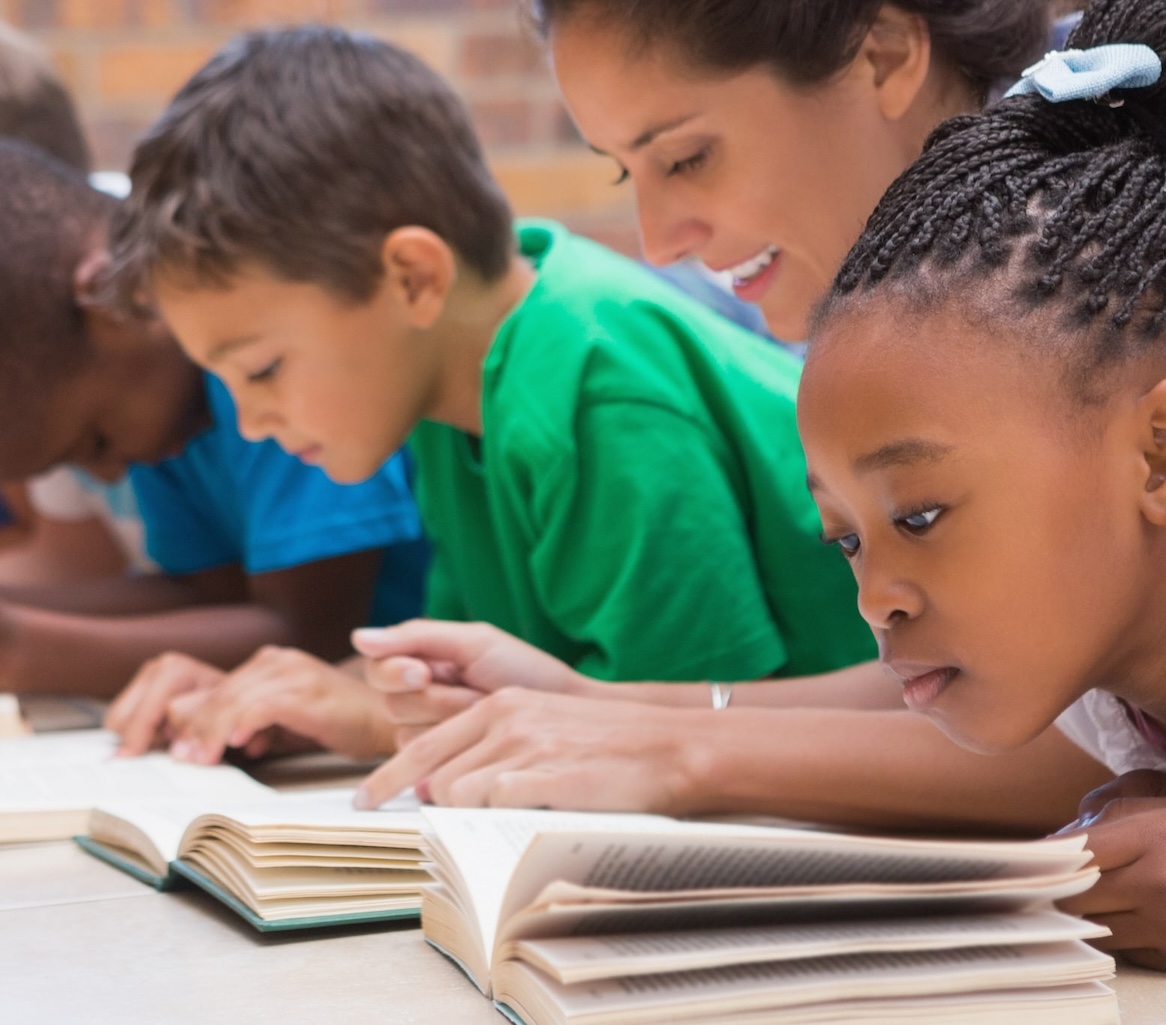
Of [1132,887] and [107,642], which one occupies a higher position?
[1132,887]

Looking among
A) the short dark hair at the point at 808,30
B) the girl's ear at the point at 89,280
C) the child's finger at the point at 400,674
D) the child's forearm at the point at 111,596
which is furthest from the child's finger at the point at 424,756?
the child's forearm at the point at 111,596

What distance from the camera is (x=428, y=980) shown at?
28.4 inches

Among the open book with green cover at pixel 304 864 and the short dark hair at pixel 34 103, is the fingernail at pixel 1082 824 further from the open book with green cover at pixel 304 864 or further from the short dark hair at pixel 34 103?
the short dark hair at pixel 34 103

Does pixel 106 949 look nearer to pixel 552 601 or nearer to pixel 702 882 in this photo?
pixel 702 882

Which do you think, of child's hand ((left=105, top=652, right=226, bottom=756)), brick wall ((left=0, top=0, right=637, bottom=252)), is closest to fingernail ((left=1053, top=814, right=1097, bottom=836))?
child's hand ((left=105, top=652, right=226, bottom=756))

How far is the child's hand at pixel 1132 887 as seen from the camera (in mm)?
708

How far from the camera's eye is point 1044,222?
75cm

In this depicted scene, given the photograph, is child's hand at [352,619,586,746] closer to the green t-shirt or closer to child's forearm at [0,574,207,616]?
the green t-shirt

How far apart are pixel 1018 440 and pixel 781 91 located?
46cm

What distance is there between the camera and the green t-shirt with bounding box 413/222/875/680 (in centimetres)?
125

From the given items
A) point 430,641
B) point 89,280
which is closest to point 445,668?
point 430,641

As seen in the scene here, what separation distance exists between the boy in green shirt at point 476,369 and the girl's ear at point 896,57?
32 centimetres

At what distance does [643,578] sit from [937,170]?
0.52m

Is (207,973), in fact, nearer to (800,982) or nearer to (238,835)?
(238,835)
